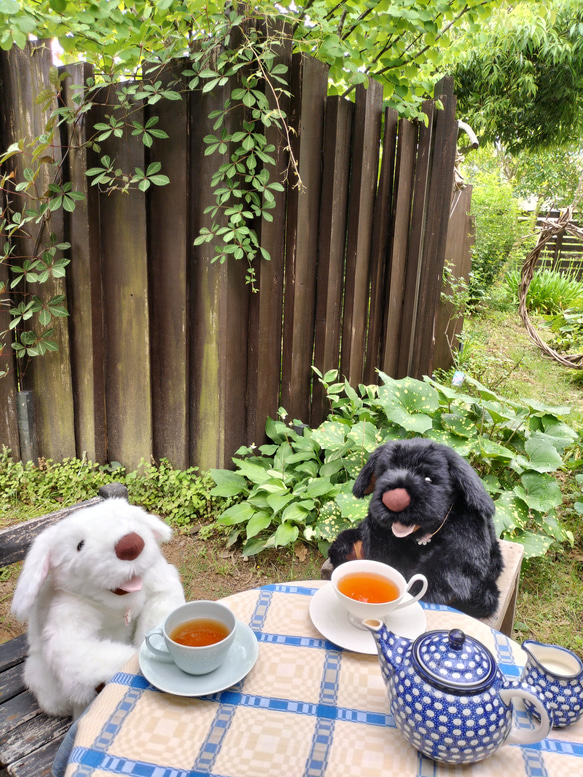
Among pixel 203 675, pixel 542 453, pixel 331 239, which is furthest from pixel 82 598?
pixel 331 239

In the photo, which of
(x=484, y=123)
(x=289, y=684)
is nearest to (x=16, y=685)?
(x=289, y=684)

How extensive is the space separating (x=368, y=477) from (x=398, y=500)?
0.61ft

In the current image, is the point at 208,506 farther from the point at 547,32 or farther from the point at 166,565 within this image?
the point at 547,32

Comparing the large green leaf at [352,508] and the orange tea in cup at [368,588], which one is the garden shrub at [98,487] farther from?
the orange tea in cup at [368,588]

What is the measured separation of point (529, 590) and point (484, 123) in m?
11.8

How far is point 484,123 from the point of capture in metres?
11.5

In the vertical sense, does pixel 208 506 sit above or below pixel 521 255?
below

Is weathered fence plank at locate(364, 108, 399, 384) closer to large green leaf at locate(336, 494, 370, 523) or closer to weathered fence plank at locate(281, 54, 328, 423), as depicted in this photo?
weathered fence plank at locate(281, 54, 328, 423)

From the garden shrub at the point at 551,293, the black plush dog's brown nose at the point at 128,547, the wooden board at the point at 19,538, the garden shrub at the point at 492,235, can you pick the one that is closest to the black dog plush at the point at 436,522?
the black plush dog's brown nose at the point at 128,547

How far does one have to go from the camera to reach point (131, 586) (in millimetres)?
1237

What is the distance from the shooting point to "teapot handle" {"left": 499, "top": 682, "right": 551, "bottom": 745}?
0.75 m

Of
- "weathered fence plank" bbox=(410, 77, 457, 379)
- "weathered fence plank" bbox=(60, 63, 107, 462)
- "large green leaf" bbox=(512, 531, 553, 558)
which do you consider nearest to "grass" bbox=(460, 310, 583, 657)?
"large green leaf" bbox=(512, 531, 553, 558)

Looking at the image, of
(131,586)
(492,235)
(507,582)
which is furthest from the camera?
(492,235)

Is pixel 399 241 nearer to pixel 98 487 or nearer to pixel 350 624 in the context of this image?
pixel 98 487
